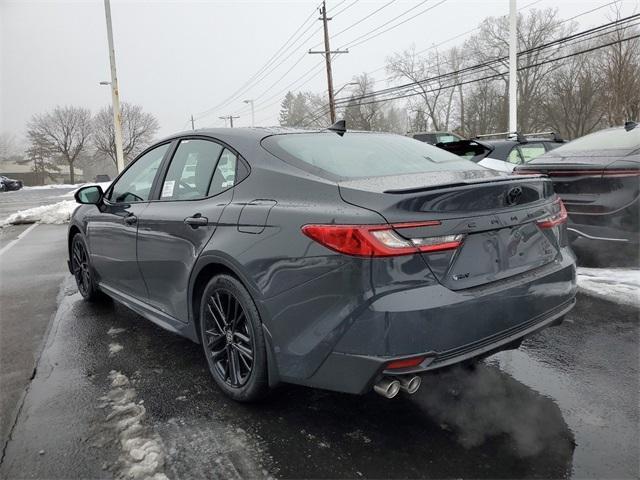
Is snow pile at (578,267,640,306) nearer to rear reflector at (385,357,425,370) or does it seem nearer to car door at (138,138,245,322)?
rear reflector at (385,357,425,370)

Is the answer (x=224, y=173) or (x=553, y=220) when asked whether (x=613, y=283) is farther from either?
(x=224, y=173)

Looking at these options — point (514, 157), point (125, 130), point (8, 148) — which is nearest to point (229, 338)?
point (514, 157)

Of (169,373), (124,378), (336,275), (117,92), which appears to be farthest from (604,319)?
(117,92)

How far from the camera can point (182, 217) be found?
10.4 ft

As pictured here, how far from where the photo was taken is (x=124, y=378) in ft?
11.0

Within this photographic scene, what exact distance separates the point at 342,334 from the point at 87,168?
331 ft

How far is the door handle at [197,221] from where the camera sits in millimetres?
2965

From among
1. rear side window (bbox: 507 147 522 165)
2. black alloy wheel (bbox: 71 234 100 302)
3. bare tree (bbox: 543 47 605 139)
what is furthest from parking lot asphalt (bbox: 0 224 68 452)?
bare tree (bbox: 543 47 605 139)

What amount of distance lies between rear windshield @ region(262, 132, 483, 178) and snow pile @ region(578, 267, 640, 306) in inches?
91.4

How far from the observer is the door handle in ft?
9.73

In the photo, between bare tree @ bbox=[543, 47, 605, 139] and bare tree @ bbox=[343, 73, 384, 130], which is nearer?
bare tree @ bbox=[543, 47, 605, 139]

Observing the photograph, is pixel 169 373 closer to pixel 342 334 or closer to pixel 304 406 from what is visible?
pixel 304 406

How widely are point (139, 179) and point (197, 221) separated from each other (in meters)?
1.32

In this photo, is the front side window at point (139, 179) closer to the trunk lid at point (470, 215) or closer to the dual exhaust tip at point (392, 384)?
the trunk lid at point (470, 215)
